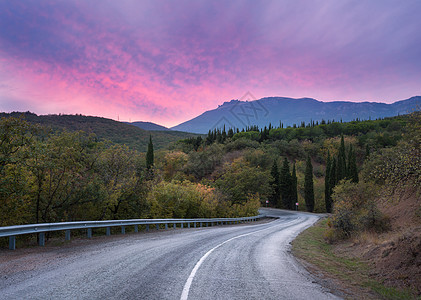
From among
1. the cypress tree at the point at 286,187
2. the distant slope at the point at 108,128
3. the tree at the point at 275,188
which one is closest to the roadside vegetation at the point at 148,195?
the cypress tree at the point at 286,187

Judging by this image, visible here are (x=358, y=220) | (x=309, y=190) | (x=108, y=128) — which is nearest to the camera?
(x=358, y=220)

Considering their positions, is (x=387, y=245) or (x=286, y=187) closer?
(x=387, y=245)

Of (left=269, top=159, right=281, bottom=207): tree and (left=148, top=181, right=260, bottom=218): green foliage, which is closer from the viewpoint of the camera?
(left=148, top=181, right=260, bottom=218): green foliage

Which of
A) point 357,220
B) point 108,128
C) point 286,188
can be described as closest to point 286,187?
point 286,188

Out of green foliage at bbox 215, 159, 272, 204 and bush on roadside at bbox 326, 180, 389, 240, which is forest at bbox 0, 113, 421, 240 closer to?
bush on roadside at bbox 326, 180, 389, 240

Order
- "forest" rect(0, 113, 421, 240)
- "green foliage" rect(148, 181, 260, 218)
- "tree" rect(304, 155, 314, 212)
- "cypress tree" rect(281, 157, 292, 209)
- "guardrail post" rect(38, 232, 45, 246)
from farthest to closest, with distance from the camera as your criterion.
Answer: "cypress tree" rect(281, 157, 292, 209) → "tree" rect(304, 155, 314, 212) → "green foliage" rect(148, 181, 260, 218) → "forest" rect(0, 113, 421, 240) → "guardrail post" rect(38, 232, 45, 246)

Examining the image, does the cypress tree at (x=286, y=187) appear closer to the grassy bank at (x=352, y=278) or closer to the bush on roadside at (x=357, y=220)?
the bush on roadside at (x=357, y=220)

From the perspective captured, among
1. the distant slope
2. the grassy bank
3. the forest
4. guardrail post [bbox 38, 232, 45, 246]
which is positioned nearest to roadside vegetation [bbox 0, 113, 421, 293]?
the forest

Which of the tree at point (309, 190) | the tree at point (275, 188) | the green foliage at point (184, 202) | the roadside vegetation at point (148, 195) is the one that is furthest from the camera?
the tree at point (275, 188)

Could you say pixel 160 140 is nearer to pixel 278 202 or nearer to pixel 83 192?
pixel 278 202

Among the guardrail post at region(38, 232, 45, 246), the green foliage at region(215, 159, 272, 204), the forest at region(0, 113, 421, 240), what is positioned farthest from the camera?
the green foliage at region(215, 159, 272, 204)

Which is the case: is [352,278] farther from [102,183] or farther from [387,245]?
[102,183]

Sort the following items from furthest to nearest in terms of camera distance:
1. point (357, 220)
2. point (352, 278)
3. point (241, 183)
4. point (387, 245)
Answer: point (241, 183)
point (357, 220)
point (387, 245)
point (352, 278)

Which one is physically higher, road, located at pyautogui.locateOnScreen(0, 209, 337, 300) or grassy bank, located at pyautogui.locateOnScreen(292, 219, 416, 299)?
road, located at pyautogui.locateOnScreen(0, 209, 337, 300)
